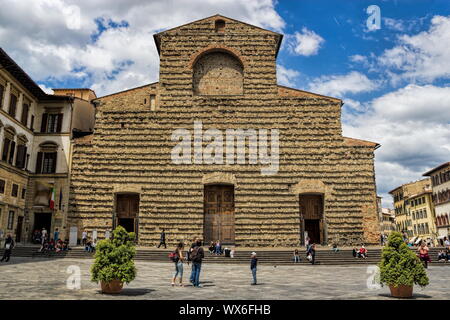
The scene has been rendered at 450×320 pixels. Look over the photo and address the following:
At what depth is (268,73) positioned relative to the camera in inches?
947

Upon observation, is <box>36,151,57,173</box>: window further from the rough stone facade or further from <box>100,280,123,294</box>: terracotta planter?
<box>100,280,123,294</box>: terracotta planter

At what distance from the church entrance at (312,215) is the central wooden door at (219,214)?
14.2ft

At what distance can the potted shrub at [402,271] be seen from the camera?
8438 millimetres

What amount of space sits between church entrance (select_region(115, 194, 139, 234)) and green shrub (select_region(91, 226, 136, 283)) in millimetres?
14136

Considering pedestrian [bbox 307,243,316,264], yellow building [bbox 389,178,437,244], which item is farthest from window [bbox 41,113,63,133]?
yellow building [bbox 389,178,437,244]

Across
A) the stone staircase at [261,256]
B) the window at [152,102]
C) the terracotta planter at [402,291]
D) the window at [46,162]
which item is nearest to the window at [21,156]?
the window at [46,162]

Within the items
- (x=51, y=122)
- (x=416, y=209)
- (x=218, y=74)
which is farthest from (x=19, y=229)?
(x=416, y=209)

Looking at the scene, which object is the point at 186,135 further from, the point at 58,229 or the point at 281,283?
the point at 281,283

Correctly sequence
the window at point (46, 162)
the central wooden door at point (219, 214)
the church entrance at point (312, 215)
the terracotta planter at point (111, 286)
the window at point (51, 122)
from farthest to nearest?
the window at point (51, 122) < the window at point (46, 162) < the church entrance at point (312, 215) < the central wooden door at point (219, 214) < the terracotta planter at point (111, 286)

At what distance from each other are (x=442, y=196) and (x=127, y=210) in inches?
1356

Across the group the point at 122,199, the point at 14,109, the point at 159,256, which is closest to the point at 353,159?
the point at 159,256

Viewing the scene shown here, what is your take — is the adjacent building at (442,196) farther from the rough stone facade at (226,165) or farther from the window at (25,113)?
the window at (25,113)

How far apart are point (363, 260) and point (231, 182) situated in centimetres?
833

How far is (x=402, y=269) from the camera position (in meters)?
8.48
